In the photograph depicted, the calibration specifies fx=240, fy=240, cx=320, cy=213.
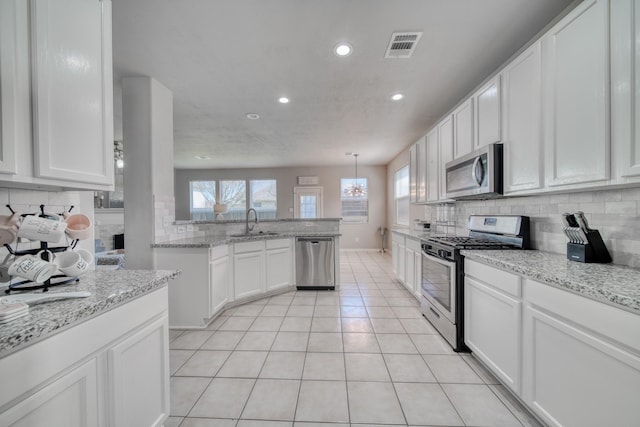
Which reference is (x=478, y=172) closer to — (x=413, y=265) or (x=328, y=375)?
(x=413, y=265)

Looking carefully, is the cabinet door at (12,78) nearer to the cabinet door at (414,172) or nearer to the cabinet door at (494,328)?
the cabinet door at (494,328)

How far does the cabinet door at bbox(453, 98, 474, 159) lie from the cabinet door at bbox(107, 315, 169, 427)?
294cm

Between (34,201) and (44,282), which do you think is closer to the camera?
(44,282)

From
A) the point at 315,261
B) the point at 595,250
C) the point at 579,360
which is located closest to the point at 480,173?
the point at 595,250

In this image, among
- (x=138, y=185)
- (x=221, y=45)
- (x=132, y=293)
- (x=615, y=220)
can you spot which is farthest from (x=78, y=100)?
(x=615, y=220)

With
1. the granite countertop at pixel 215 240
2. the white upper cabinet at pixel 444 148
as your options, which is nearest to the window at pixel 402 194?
the white upper cabinet at pixel 444 148

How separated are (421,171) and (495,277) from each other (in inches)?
95.3

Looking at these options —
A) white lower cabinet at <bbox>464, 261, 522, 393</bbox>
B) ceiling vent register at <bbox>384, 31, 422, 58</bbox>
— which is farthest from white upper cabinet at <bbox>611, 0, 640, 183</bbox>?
ceiling vent register at <bbox>384, 31, 422, 58</bbox>

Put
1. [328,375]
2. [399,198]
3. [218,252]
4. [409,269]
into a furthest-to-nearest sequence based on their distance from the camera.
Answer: [399,198], [409,269], [218,252], [328,375]

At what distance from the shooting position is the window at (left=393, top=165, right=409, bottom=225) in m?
5.88

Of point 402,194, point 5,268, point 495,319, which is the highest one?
point 402,194

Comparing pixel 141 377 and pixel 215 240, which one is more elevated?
pixel 215 240

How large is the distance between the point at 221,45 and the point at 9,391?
7.77 feet

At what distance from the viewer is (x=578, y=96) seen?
1.38 metres
